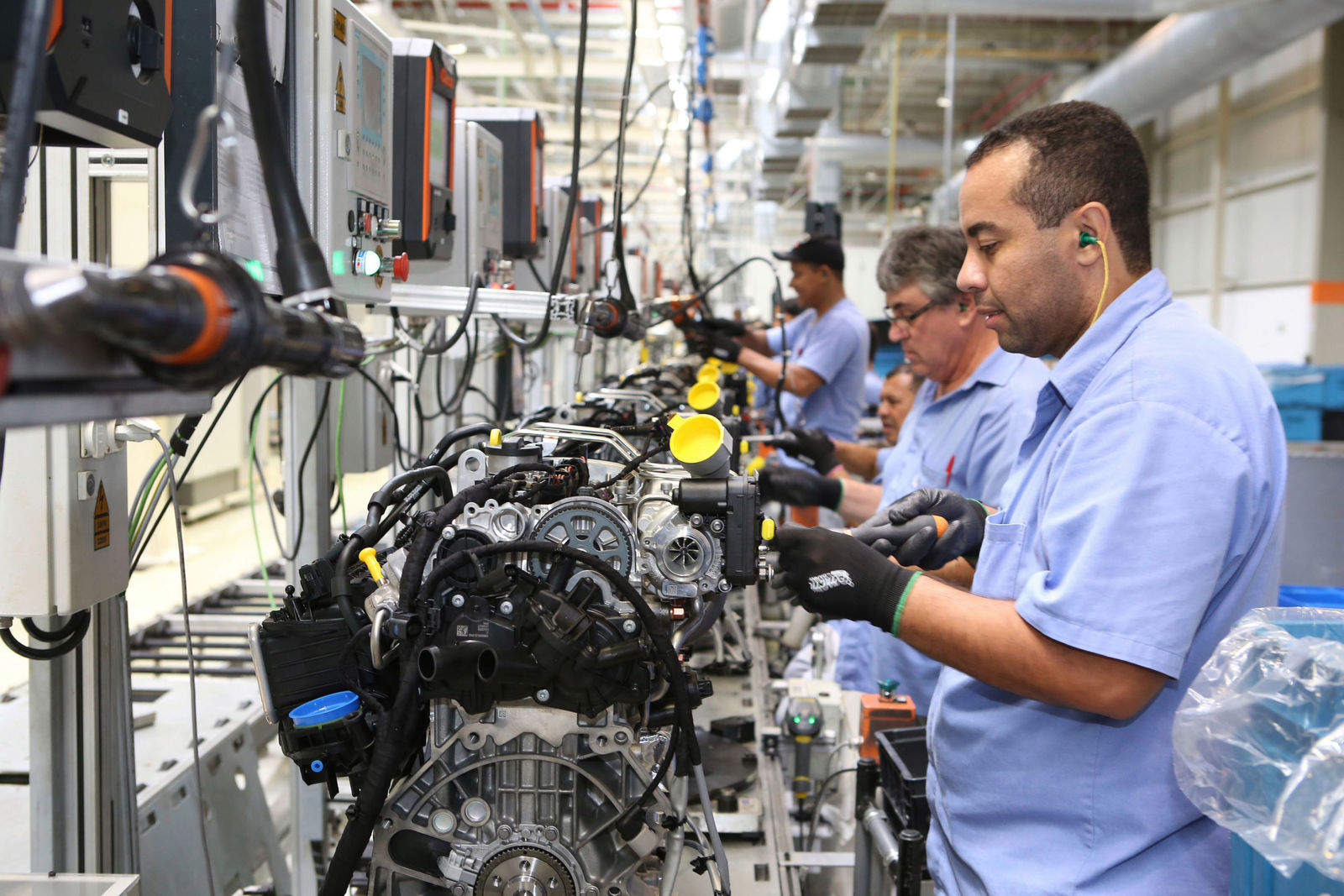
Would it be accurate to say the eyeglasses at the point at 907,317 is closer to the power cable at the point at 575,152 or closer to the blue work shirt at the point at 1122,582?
the power cable at the point at 575,152

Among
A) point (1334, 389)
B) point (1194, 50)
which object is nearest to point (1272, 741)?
point (1334, 389)

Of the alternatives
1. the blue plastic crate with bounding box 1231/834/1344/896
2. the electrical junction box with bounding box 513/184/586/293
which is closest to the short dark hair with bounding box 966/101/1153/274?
the blue plastic crate with bounding box 1231/834/1344/896

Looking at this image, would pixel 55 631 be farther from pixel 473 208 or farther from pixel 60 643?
pixel 473 208

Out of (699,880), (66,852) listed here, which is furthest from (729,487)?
(66,852)

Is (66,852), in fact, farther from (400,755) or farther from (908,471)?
(908,471)

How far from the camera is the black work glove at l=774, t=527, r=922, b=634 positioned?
1345 mm

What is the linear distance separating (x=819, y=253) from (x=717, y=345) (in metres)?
0.64

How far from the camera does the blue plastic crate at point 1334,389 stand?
5922mm

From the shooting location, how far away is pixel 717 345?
405 cm

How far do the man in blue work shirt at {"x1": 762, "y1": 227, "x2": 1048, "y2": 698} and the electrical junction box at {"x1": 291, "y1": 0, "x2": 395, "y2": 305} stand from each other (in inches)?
45.6

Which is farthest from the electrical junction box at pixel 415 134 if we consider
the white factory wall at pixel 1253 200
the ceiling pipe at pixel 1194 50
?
the white factory wall at pixel 1253 200

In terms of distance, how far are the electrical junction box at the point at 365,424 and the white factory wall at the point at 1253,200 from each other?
7.93m

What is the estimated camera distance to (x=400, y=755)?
1.30m

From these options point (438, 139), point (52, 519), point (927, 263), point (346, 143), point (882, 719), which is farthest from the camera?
point (927, 263)
